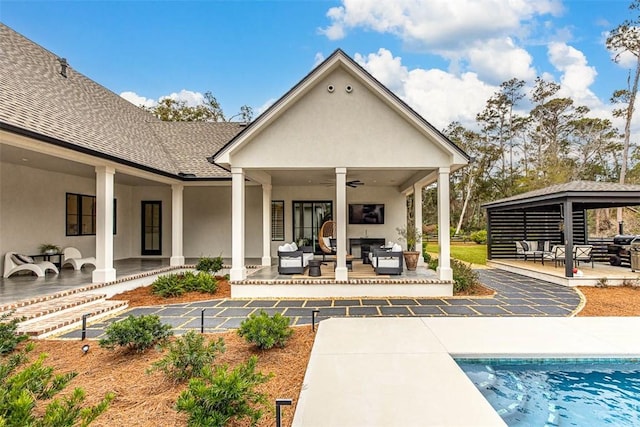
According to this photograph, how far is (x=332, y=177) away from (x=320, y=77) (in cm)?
383

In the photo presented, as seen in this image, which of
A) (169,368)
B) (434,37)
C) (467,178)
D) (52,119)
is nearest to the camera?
(169,368)

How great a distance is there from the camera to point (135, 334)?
15.2ft

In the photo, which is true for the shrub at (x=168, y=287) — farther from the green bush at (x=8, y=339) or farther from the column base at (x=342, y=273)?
the column base at (x=342, y=273)

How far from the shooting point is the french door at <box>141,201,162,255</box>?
46.1 feet

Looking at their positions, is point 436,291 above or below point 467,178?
below

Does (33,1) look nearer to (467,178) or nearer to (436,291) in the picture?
Result: (436,291)

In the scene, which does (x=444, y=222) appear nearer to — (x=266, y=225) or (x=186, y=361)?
(x=266, y=225)

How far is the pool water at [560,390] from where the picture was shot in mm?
3469

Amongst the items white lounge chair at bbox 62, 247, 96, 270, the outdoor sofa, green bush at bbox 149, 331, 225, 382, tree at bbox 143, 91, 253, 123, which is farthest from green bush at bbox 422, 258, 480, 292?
tree at bbox 143, 91, 253, 123

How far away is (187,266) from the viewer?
1183cm

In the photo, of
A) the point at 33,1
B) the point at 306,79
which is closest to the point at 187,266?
the point at 306,79

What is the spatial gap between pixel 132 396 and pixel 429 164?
7868 mm

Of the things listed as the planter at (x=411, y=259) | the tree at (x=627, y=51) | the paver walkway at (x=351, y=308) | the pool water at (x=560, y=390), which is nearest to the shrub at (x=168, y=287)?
the paver walkway at (x=351, y=308)

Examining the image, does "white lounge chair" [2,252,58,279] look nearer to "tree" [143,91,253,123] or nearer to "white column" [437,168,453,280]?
"white column" [437,168,453,280]
